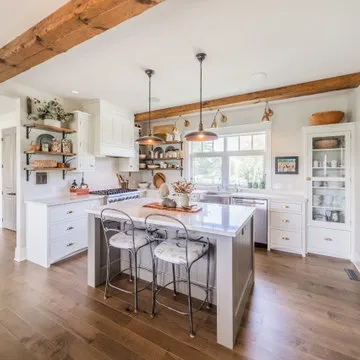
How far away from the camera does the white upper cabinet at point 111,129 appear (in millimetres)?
3881

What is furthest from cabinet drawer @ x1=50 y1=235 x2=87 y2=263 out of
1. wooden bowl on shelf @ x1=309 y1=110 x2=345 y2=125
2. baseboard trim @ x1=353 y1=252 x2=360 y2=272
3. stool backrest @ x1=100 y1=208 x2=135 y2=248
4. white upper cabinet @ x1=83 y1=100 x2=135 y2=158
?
wooden bowl on shelf @ x1=309 y1=110 x2=345 y2=125

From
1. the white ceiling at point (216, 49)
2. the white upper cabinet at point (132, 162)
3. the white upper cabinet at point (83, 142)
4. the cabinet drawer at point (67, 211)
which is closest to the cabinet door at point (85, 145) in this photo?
the white upper cabinet at point (83, 142)

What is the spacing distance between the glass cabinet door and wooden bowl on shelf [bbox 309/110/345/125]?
0.23m

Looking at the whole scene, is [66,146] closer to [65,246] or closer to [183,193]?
[65,246]

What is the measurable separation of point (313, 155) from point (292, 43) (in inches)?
78.0

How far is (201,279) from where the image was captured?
2178 millimetres

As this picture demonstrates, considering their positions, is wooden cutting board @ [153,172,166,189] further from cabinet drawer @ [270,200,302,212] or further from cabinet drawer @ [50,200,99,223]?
cabinet drawer @ [270,200,302,212]

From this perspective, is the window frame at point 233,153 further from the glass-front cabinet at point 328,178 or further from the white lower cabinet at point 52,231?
the white lower cabinet at point 52,231

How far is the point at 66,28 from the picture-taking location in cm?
165

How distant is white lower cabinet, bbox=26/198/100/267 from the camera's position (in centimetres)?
293

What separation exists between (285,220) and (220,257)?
2.26 metres

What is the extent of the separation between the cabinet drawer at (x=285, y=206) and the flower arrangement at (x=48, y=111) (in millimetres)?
3785

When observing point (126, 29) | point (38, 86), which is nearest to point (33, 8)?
point (126, 29)

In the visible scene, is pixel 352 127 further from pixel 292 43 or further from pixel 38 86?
pixel 38 86
